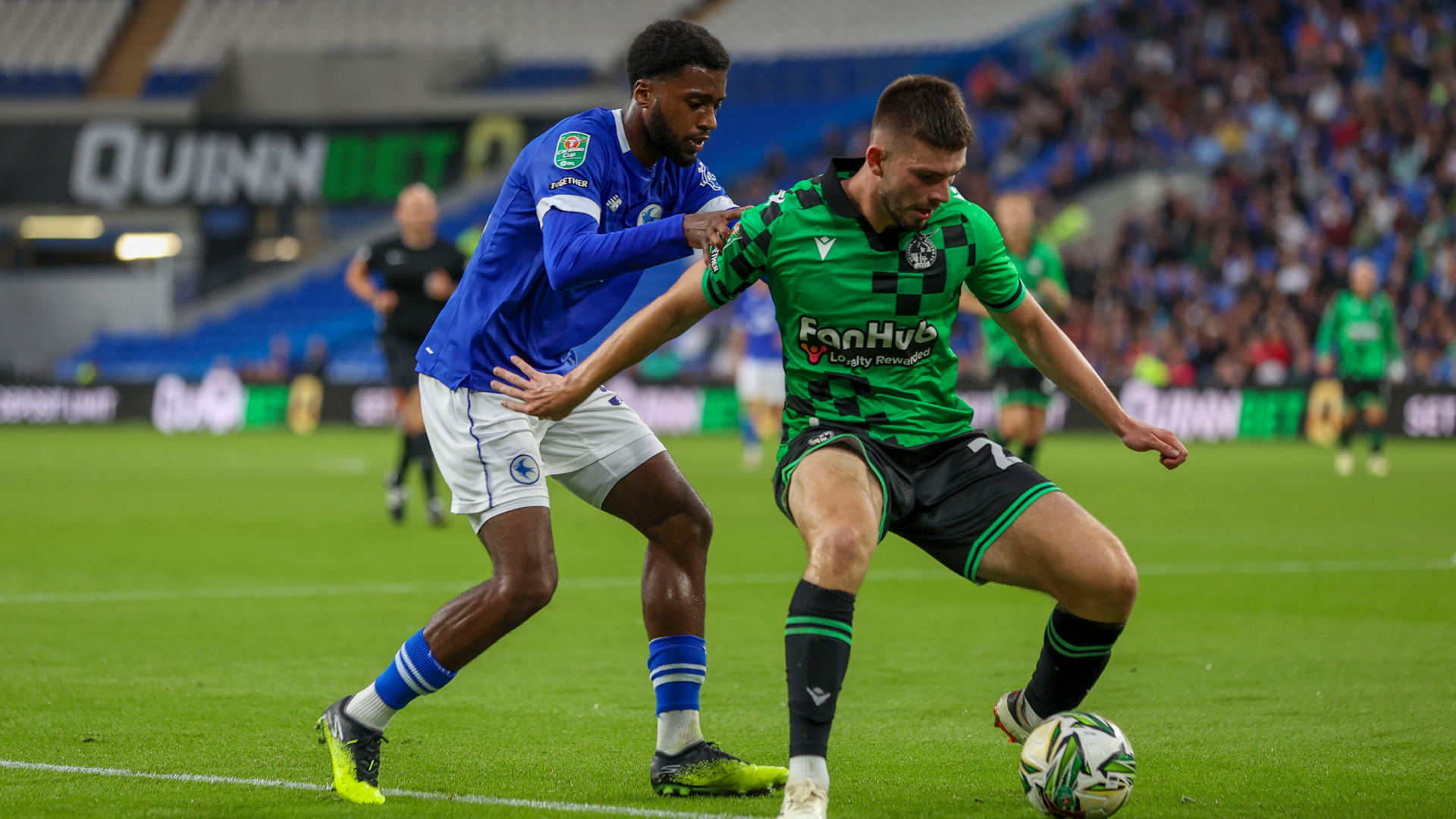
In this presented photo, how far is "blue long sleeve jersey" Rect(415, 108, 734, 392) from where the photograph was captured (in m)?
4.53

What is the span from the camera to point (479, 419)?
4695mm

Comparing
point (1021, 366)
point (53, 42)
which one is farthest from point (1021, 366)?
point (53, 42)

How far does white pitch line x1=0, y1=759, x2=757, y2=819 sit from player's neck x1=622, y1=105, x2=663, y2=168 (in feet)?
6.22

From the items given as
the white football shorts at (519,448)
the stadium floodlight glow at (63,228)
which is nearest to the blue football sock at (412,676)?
the white football shorts at (519,448)

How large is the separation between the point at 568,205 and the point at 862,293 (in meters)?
0.87

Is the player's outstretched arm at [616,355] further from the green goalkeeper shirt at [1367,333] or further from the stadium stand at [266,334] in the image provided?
the stadium stand at [266,334]

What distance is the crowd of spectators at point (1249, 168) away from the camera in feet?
81.7

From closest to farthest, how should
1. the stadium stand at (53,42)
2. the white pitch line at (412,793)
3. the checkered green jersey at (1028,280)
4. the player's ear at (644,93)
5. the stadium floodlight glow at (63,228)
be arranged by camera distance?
1. the white pitch line at (412,793)
2. the player's ear at (644,93)
3. the checkered green jersey at (1028,280)
4. the stadium stand at (53,42)
5. the stadium floodlight glow at (63,228)

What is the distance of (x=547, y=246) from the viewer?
14.5ft

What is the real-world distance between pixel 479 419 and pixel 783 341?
935mm

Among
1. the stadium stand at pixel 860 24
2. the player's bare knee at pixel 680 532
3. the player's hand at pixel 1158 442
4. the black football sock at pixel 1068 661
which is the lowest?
the black football sock at pixel 1068 661

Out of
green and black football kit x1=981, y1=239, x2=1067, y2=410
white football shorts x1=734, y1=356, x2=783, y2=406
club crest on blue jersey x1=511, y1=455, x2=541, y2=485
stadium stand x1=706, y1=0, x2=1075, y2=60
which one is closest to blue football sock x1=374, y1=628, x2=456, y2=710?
club crest on blue jersey x1=511, y1=455, x2=541, y2=485

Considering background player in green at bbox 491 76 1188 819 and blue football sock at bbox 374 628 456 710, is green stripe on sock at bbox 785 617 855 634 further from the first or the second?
blue football sock at bbox 374 628 456 710

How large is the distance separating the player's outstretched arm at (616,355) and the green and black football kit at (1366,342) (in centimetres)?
1601
